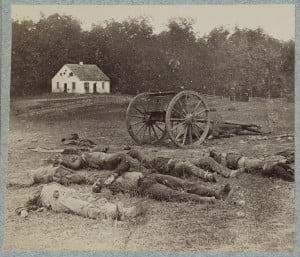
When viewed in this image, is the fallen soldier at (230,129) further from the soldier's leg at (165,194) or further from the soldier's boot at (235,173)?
the soldier's leg at (165,194)

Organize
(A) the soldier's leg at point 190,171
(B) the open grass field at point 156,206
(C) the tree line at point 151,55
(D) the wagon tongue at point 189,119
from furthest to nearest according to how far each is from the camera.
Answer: (D) the wagon tongue at point 189,119
(C) the tree line at point 151,55
(A) the soldier's leg at point 190,171
(B) the open grass field at point 156,206

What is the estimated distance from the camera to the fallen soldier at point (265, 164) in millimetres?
5092

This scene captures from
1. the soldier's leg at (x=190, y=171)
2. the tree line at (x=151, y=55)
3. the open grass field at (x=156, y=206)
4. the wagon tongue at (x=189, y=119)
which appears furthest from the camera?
the wagon tongue at (x=189, y=119)

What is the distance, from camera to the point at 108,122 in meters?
5.41

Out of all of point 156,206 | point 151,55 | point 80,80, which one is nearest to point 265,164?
point 156,206

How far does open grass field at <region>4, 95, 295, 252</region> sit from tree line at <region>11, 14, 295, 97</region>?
251 mm

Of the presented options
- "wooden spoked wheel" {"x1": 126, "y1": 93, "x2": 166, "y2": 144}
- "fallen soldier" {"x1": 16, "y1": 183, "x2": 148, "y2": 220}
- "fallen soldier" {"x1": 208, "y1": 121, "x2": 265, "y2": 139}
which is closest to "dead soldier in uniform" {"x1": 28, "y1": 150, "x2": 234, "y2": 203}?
"fallen soldier" {"x1": 16, "y1": 183, "x2": 148, "y2": 220}

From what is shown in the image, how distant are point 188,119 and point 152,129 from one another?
1.45 ft

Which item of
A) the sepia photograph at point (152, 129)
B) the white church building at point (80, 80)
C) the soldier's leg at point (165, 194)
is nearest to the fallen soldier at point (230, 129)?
the sepia photograph at point (152, 129)

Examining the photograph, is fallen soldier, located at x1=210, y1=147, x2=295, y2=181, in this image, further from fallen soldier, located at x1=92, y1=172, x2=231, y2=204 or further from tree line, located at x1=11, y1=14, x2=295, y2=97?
tree line, located at x1=11, y1=14, x2=295, y2=97

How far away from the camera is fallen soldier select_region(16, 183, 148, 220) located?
16.3 ft

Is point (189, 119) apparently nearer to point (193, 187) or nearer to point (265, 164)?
point (193, 187)

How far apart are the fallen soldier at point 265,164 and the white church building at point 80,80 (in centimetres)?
153

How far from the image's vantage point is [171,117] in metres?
5.48
